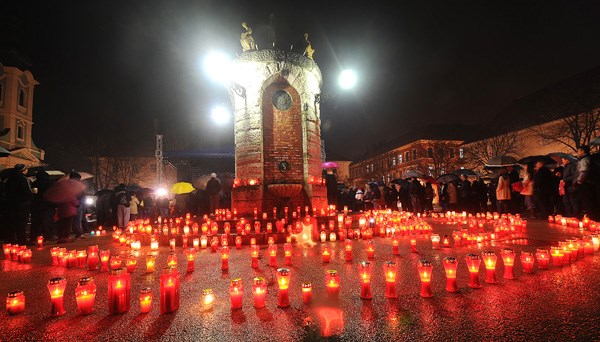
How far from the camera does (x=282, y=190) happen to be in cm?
1074

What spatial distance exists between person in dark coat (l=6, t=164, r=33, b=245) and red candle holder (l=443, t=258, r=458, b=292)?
32.4 ft

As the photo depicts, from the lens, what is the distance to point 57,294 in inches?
127

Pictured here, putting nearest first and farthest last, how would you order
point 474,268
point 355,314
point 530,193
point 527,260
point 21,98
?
point 355,314
point 474,268
point 527,260
point 530,193
point 21,98

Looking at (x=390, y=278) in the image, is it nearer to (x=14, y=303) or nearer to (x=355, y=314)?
(x=355, y=314)

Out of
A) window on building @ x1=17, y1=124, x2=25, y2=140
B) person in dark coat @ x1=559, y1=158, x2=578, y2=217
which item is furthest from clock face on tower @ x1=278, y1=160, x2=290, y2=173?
window on building @ x1=17, y1=124, x2=25, y2=140

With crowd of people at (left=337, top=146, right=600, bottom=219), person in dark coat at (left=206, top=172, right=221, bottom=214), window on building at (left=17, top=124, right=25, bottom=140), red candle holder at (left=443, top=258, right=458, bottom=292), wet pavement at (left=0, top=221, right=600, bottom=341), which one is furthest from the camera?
window on building at (left=17, top=124, right=25, bottom=140)

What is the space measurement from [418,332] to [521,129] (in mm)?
39085

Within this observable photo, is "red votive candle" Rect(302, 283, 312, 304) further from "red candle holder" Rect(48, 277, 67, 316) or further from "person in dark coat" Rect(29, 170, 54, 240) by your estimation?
"person in dark coat" Rect(29, 170, 54, 240)

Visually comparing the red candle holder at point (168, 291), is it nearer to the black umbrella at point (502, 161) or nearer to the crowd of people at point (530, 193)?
the crowd of people at point (530, 193)

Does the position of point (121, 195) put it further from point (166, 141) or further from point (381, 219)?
point (166, 141)

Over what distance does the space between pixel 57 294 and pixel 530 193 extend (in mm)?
13084

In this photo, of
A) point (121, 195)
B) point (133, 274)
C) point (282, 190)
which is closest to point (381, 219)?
point (282, 190)

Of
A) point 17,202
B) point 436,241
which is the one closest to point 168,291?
point 436,241

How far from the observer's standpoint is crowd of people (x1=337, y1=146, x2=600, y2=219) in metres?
8.81
